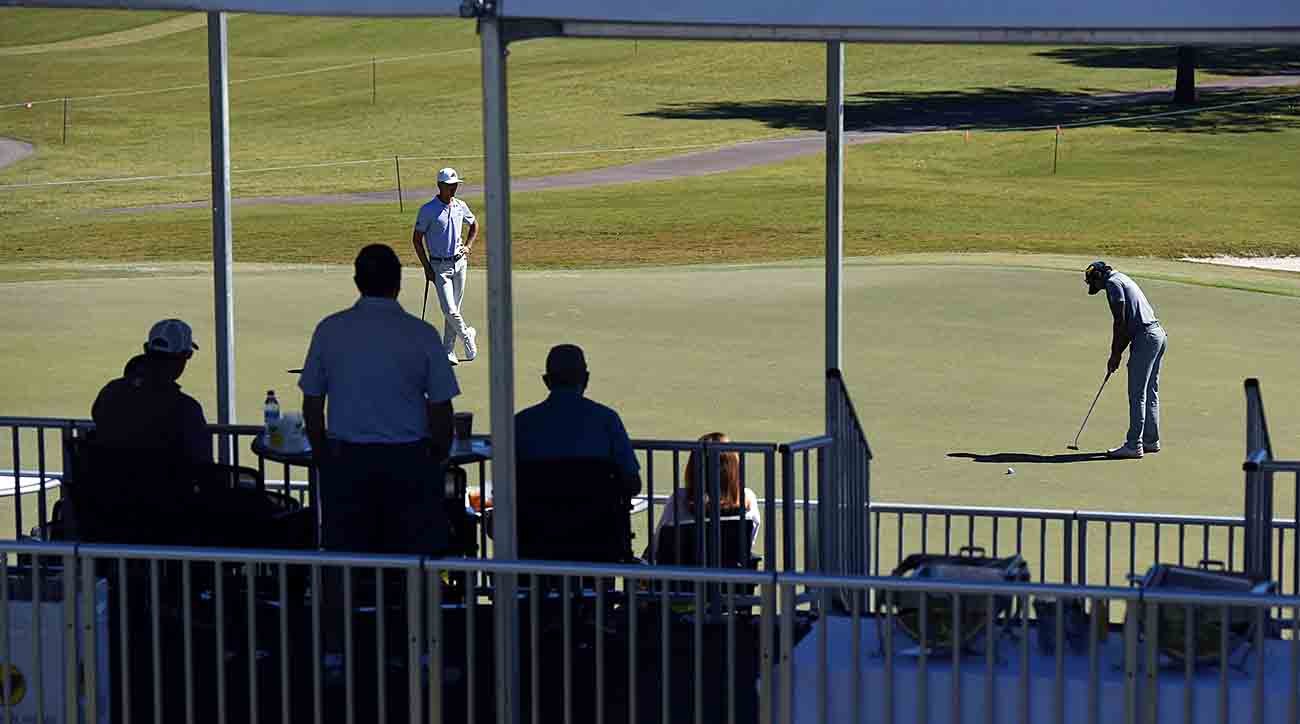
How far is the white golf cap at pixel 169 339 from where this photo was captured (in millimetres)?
7559

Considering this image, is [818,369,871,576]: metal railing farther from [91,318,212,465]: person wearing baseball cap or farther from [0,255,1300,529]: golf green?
[0,255,1300,529]: golf green

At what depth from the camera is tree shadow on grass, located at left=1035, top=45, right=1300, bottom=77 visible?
62.2 m

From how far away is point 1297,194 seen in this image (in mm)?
42500

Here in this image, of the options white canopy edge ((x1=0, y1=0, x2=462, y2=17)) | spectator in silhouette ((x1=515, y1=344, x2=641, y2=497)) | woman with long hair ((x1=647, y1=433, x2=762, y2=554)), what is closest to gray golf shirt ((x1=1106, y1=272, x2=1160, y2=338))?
woman with long hair ((x1=647, y1=433, x2=762, y2=554))

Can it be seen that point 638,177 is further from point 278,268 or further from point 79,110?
point 79,110

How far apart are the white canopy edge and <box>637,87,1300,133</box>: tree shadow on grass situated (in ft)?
154

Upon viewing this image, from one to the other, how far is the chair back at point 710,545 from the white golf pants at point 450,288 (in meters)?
9.77

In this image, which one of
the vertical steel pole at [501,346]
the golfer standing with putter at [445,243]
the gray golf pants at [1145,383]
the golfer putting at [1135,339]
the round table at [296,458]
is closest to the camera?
the vertical steel pole at [501,346]

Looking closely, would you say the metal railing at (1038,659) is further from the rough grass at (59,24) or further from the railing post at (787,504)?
the rough grass at (59,24)

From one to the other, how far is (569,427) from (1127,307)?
25.5ft

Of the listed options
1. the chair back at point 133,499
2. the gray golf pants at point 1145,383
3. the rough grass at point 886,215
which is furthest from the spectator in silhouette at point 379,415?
the rough grass at point 886,215

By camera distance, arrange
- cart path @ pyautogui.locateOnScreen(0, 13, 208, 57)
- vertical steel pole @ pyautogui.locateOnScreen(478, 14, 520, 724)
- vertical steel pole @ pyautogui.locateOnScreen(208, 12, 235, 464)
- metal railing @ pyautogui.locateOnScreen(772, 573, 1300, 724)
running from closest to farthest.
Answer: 1. metal railing @ pyautogui.locateOnScreen(772, 573, 1300, 724)
2. vertical steel pole @ pyautogui.locateOnScreen(478, 14, 520, 724)
3. vertical steel pole @ pyautogui.locateOnScreen(208, 12, 235, 464)
4. cart path @ pyautogui.locateOnScreen(0, 13, 208, 57)

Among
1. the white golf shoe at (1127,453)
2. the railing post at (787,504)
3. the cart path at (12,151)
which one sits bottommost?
the white golf shoe at (1127,453)

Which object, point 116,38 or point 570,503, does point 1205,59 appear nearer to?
point 116,38
